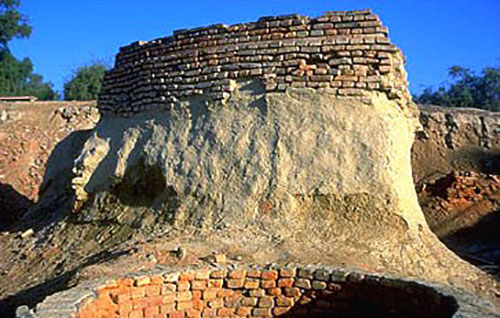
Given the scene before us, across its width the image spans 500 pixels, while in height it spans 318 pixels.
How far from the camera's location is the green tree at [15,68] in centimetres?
3119

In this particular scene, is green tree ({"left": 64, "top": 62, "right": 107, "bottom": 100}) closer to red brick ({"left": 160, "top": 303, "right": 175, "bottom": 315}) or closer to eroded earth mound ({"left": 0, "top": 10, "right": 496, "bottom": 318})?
eroded earth mound ({"left": 0, "top": 10, "right": 496, "bottom": 318})

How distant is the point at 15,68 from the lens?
33656 mm

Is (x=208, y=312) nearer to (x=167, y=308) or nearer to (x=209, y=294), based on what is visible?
(x=209, y=294)

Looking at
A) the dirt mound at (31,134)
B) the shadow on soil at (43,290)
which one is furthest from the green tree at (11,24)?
the shadow on soil at (43,290)

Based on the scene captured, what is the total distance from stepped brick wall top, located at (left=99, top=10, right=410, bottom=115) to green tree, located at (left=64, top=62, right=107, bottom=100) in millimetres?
22933

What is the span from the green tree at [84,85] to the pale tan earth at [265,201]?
23130 millimetres

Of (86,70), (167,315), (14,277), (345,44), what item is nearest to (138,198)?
(14,277)

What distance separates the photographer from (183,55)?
6.85m

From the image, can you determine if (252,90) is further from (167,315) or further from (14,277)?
(14,277)

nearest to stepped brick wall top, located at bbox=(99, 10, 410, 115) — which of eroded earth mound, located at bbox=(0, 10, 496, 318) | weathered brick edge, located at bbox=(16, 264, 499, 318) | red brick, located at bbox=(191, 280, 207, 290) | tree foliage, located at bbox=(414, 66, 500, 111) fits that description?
eroded earth mound, located at bbox=(0, 10, 496, 318)

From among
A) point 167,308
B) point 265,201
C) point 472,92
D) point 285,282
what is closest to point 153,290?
point 167,308

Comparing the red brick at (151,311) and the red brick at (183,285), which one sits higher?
the red brick at (183,285)

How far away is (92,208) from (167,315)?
3.04 m

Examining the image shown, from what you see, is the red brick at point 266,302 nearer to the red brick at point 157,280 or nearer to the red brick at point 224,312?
the red brick at point 224,312
